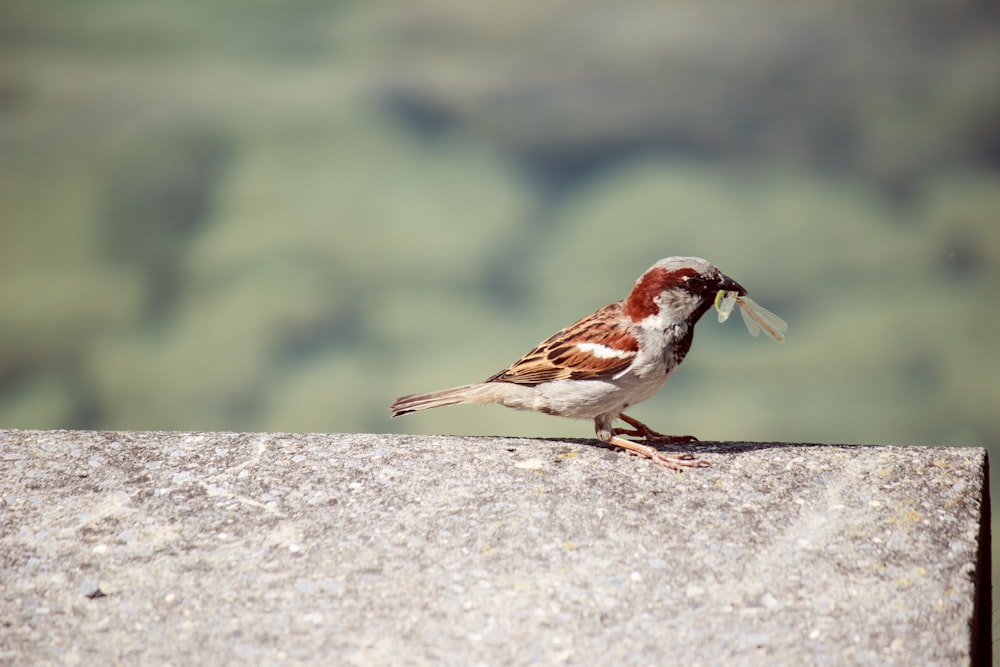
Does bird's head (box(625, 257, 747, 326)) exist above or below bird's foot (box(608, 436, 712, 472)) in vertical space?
above

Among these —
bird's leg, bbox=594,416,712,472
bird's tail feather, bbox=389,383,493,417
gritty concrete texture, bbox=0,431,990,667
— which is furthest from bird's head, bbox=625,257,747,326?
bird's tail feather, bbox=389,383,493,417

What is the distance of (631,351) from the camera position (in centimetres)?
443

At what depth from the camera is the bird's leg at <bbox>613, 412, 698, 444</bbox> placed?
481 cm

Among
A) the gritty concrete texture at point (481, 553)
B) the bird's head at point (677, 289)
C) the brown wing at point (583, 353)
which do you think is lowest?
the gritty concrete texture at point (481, 553)

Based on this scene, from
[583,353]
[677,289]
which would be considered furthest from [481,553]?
[677,289]

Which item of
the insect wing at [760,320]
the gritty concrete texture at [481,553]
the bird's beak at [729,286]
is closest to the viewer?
the gritty concrete texture at [481,553]

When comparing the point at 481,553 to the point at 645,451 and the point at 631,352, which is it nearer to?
the point at 645,451

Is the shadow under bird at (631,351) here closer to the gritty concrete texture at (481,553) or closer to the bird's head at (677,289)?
the bird's head at (677,289)

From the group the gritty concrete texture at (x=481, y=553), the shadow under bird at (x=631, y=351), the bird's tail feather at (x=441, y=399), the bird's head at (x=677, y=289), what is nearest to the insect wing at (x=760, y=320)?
the shadow under bird at (x=631, y=351)

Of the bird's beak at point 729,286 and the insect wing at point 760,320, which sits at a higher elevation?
the bird's beak at point 729,286

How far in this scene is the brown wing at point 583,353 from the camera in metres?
4.45

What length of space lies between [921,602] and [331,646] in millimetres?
1909

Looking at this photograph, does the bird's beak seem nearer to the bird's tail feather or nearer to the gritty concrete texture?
the gritty concrete texture

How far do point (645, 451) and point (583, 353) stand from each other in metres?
0.49
